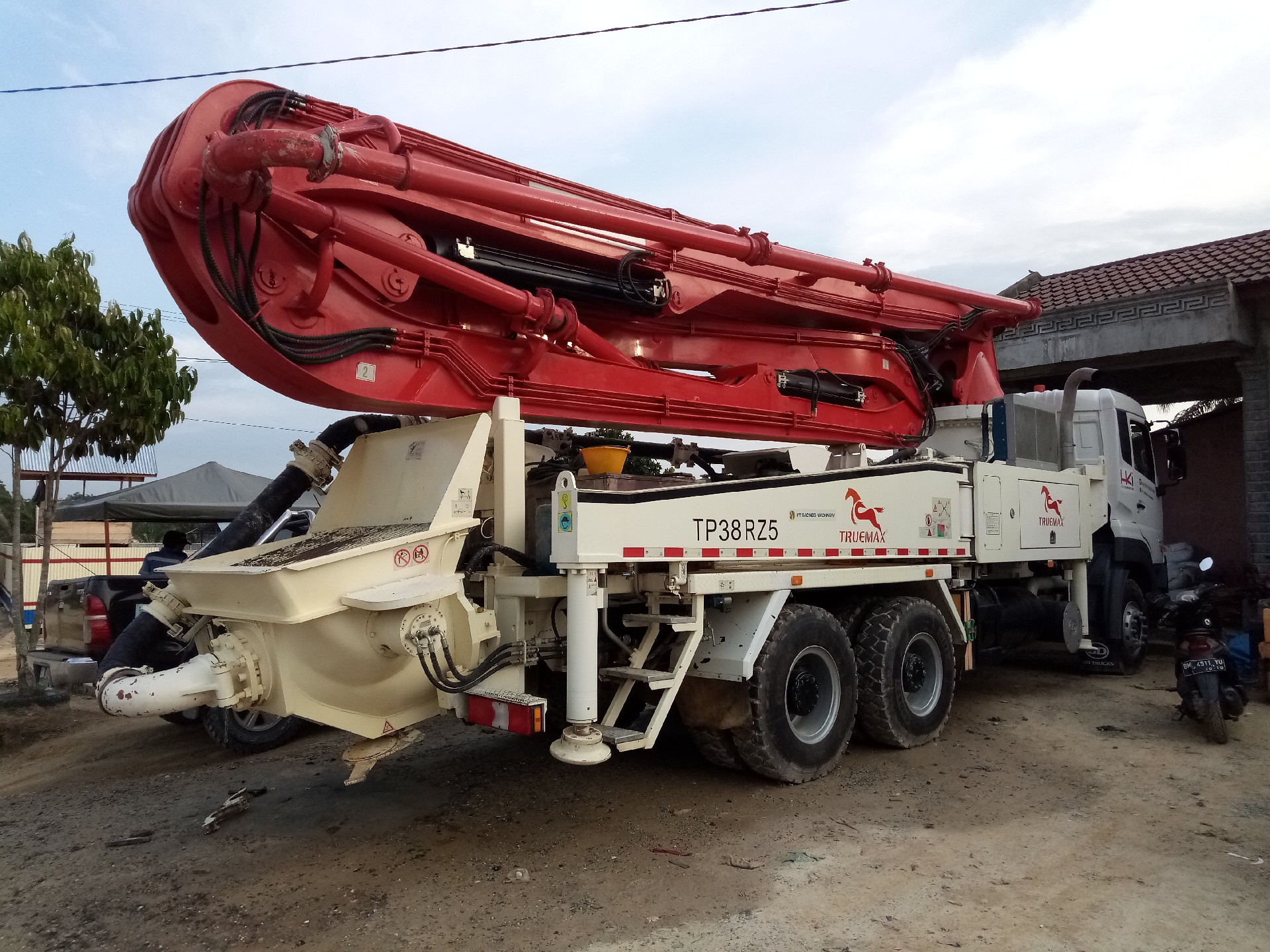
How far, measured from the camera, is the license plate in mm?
6625

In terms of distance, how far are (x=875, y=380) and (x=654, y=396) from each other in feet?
7.62

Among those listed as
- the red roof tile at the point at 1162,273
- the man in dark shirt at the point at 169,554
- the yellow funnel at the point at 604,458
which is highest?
the red roof tile at the point at 1162,273

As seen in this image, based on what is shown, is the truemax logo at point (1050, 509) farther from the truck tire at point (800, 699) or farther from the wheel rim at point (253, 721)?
the wheel rim at point (253, 721)

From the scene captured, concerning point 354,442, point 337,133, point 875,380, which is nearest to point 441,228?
point 337,133

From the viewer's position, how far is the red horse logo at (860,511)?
565cm

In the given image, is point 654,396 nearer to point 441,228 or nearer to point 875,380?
point 441,228

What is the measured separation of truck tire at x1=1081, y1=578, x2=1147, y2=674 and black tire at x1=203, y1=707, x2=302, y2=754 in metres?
7.23

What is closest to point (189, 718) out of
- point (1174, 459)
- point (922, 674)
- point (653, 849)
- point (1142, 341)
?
point (653, 849)

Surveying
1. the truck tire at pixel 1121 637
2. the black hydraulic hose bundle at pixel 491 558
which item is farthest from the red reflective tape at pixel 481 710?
the truck tire at pixel 1121 637

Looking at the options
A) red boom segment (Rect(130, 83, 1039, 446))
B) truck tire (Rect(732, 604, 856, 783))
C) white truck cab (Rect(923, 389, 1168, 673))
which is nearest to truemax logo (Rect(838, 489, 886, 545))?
truck tire (Rect(732, 604, 856, 783))

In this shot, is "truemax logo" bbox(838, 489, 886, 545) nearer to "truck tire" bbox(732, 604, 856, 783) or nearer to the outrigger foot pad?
"truck tire" bbox(732, 604, 856, 783)

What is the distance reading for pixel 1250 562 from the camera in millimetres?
11594

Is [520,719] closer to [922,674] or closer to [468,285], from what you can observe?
[468,285]

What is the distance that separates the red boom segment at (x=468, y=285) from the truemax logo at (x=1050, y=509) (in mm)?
2087
